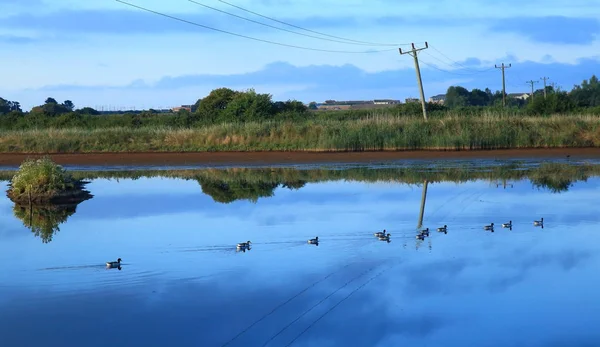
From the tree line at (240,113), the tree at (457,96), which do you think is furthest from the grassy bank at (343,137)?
the tree at (457,96)

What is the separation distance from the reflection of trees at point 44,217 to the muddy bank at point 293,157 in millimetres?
15619

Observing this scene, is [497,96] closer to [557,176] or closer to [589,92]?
[589,92]

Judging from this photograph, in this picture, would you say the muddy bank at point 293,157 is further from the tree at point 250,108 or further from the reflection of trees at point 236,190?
the tree at point 250,108

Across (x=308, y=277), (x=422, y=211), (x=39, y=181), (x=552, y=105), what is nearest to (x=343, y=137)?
(x=39, y=181)

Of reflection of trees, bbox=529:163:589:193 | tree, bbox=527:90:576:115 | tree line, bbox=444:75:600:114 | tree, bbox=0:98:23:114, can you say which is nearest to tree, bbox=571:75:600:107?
tree line, bbox=444:75:600:114

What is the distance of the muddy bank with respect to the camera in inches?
1454

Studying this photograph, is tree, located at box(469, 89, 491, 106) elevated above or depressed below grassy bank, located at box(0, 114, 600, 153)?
above

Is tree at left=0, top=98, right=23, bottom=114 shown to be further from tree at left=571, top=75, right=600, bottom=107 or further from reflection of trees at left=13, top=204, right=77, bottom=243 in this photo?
reflection of trees at left=13, top=204, right=77, bottom=243

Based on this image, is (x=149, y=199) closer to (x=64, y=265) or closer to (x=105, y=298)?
(x=64, y=265)

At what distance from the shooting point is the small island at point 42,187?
2248 cm

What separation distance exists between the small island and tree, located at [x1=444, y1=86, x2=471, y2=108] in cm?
10027

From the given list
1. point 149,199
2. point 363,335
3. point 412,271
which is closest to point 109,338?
point 363,335

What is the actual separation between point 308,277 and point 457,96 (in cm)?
11478

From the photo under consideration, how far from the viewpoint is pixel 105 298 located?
36.4ft
